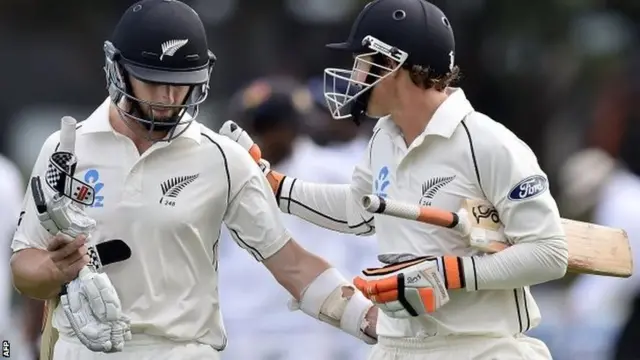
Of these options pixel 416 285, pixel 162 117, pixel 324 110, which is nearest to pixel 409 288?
pixel 416 285

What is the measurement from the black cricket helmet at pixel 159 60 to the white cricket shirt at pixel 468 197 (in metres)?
0.73

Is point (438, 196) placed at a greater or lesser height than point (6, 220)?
greater

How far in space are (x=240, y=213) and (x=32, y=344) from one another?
3.38 m

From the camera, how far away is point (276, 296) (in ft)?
30.0

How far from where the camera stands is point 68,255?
18.9ft

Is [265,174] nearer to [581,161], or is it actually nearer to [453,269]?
[453,269]

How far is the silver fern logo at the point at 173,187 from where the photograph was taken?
19.8ft

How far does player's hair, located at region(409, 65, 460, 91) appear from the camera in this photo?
243 inches

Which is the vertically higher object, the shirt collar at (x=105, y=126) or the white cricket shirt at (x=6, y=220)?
the shirt collar at (x=105, y=126)

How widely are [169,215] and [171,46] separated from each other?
0.57 meters

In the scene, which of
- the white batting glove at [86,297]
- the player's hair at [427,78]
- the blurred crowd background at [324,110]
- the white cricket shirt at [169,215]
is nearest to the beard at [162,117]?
the white cricket shirt at [169,215]

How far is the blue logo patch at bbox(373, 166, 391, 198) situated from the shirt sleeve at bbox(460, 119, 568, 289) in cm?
40

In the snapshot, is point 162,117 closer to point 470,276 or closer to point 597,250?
point 470,276

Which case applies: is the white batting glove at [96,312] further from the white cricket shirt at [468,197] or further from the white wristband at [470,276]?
the white wristband at [470,276]
